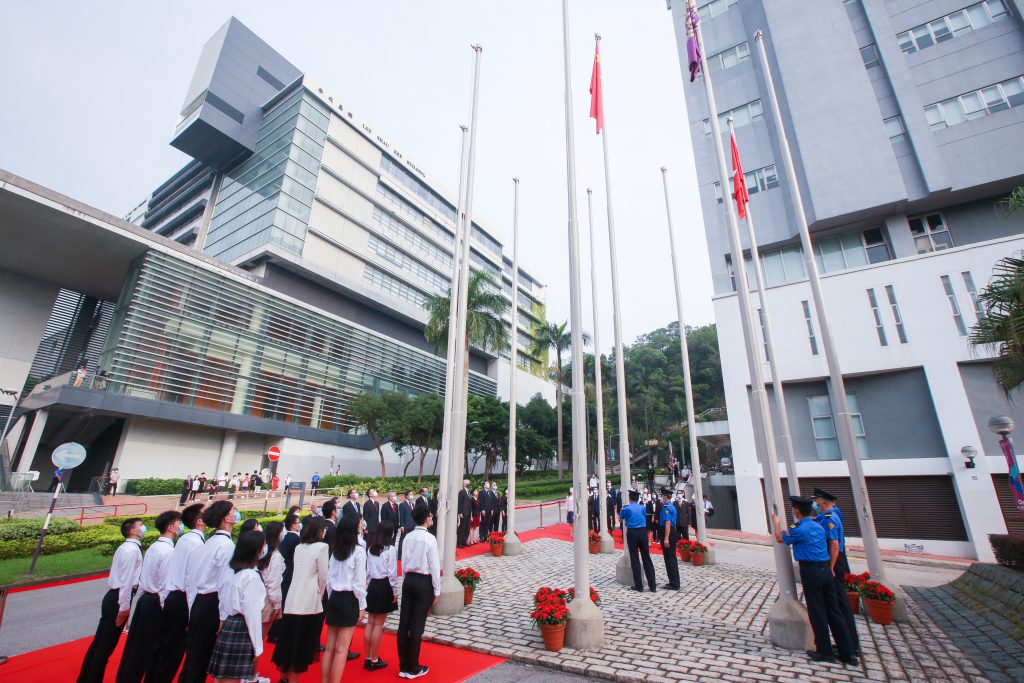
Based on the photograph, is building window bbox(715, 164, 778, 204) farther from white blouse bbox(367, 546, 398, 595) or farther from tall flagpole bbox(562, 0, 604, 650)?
white blouse bbox(367, 546, 398, 595)

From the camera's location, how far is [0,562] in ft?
37.6

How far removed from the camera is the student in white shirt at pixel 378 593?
18.1 feet

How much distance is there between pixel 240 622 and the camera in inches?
163

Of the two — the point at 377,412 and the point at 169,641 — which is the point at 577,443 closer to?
the point at 169,641

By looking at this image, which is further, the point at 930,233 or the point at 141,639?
the point at 930,233

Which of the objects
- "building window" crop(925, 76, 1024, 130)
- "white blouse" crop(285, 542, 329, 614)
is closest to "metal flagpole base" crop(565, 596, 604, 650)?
"white blouse" crop(285, 542, 329, 614)

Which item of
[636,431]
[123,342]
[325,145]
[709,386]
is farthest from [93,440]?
[709,386]

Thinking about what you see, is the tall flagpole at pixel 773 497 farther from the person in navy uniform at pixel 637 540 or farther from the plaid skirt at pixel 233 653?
the plaid skirt at pixel 233 653

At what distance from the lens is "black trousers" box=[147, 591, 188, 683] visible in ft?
14.8

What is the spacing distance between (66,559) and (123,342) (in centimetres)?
1884

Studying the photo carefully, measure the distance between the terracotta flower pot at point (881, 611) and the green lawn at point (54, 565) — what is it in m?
16.7

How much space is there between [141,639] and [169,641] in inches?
9.7

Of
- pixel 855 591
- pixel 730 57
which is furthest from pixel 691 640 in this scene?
pixel 730 57

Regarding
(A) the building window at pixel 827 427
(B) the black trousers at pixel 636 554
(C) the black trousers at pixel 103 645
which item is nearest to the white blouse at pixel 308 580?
(C) the black trousers at pixel 103 645
